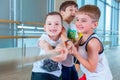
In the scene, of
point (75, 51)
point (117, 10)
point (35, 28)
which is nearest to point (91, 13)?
point (75, 51)

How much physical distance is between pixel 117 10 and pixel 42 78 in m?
17.4

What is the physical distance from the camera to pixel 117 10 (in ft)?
59.6

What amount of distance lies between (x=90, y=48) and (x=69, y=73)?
50cm

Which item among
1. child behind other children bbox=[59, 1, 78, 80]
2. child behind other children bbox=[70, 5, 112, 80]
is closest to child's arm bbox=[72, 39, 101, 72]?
child behind other children bbox=[70, 5, 112, 80]

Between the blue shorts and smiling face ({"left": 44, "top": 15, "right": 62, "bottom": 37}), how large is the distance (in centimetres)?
39

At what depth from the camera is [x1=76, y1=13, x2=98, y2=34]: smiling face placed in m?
1.40

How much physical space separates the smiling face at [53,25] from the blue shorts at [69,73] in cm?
39

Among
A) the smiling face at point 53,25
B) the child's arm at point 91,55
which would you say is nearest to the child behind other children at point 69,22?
the smiling face at point 53,25

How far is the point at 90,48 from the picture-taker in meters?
1.35

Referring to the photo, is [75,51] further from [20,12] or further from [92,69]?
[20,12]

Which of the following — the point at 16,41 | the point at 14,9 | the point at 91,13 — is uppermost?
the point at 14,9

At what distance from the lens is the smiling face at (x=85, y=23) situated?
140 centimetres

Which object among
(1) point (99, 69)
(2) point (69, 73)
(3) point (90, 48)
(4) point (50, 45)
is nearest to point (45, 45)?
(4) point (50, 45)

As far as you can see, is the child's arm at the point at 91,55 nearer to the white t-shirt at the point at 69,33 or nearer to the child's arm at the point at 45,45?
the child's arm at the point at 45,45
